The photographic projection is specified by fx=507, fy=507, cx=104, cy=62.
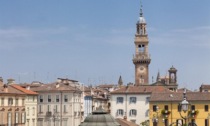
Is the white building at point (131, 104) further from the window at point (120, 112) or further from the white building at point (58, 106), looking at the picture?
the white building at point (58, 106)

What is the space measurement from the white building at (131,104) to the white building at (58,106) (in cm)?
748

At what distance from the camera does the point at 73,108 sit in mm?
94438

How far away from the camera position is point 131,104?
9419 centimetres

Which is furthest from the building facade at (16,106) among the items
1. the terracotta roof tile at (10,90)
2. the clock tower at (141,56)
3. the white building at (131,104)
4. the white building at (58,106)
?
the clock tower at (141,56)

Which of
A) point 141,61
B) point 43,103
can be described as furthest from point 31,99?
point 141,61

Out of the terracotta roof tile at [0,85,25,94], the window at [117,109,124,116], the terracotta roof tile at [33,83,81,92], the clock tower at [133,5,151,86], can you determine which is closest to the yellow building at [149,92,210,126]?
the window at [117,109,124,116]

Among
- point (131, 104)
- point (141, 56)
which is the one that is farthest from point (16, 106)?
point (141, 56)

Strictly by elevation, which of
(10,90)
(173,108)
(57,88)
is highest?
(57,88)

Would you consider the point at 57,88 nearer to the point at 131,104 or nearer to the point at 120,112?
the point at 120,112

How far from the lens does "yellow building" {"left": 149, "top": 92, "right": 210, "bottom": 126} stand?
253ft

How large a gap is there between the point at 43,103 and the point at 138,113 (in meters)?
17.9

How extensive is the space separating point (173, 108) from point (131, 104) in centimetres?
1642

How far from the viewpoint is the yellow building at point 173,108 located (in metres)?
77.2

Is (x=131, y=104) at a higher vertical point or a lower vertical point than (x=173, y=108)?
higher
